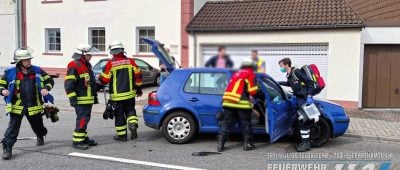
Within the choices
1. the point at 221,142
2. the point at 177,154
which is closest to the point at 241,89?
the point at 221,142

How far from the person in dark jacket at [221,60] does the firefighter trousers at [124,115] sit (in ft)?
15.8

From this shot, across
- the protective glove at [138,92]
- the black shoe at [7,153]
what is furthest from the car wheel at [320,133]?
the black shoe at [7,153]

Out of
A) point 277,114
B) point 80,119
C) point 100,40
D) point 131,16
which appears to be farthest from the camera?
point 100,40

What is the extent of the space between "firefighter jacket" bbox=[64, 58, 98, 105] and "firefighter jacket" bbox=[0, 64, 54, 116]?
0.39 meters

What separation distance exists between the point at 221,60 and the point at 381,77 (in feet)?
36.0

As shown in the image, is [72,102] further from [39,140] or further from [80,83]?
[39,140]

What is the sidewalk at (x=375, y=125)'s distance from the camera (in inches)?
298

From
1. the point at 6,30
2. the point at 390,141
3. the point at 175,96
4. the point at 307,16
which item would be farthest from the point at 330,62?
the point at 6,30

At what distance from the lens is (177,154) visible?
602 cm

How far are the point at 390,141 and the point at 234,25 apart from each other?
21.5ft

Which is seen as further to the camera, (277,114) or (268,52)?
(277,114)

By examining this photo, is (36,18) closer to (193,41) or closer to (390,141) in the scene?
(390,141)

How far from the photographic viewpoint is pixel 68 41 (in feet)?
60.8

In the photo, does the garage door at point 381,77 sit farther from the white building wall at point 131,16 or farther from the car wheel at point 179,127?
the car wheel at point 179,127
